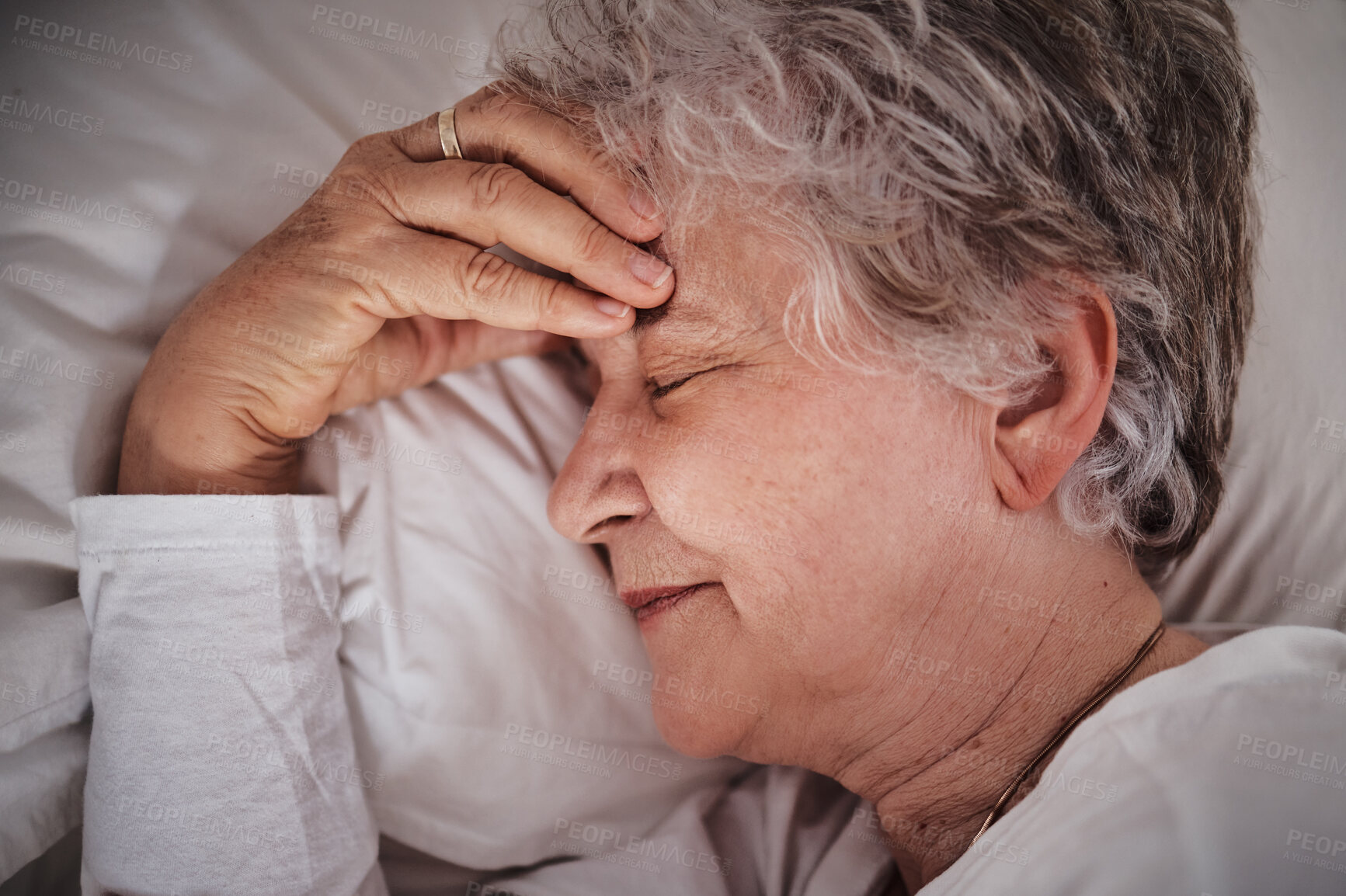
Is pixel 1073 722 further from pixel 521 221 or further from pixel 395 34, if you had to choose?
pixel 395 34

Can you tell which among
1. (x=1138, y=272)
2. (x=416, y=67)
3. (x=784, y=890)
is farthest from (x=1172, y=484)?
(x=416, y=67)

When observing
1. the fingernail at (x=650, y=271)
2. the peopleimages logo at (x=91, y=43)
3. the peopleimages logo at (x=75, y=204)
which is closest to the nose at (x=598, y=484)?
the fingernail at (x=650, y=271)

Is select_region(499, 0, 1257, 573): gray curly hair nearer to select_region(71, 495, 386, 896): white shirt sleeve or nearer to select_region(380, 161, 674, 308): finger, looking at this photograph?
select_region(380, 161, 674, 308): finger

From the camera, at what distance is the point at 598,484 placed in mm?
1112

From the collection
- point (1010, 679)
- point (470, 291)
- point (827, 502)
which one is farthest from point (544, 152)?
point (1010, 679)

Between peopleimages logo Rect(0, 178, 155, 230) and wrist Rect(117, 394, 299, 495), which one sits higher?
peopleimages logo Rect(0, 178, 155, 230)

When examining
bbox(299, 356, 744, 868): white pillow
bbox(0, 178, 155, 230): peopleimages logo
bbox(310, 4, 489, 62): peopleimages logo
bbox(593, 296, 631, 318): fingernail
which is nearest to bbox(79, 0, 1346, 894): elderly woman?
bbox(593, 296, 631, 318): fingernail

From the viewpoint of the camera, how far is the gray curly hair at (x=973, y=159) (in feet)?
2.91

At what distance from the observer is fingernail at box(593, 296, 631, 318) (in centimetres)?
101

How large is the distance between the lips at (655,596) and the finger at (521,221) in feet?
1.38

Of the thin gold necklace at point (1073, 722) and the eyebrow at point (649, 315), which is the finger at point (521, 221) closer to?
the eyebrow at point (649, 315)

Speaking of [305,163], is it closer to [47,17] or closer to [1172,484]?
[47,17]

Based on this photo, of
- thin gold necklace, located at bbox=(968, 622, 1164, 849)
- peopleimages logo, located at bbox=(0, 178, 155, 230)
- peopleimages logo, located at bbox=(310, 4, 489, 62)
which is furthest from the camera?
peopleimages logo, located at bbox=(310, 4, 489, 62)

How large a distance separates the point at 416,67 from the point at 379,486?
2.88 feet
